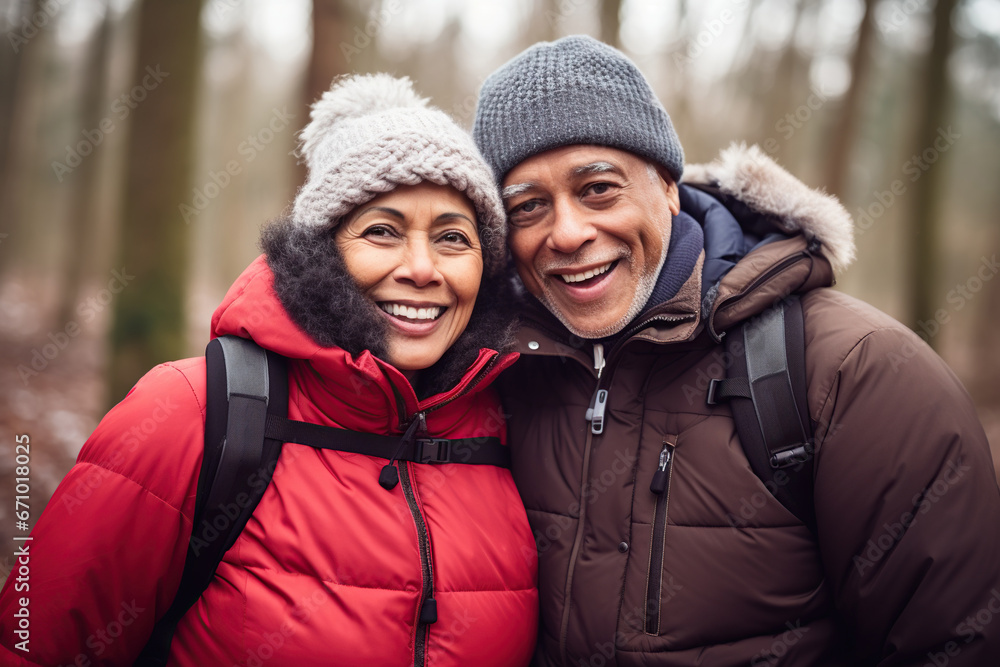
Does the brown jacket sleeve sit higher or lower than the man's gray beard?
lower

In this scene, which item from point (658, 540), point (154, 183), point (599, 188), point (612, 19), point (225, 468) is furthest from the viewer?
point (612, 19)

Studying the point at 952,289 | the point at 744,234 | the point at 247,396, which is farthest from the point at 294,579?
the point at 952,289

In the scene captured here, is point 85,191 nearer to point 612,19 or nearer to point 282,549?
point 612,19

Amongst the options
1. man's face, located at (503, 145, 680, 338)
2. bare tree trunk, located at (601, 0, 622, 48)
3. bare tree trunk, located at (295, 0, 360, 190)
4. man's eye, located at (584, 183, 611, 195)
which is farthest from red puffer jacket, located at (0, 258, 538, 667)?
bare tree trunk, located at (601, 0, 622, 48)

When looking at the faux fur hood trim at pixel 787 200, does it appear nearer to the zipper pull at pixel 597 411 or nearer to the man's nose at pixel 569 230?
the man's nose at pixel 569 230

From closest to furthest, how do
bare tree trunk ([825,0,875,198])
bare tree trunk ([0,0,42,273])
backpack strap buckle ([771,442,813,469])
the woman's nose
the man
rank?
the man
backpack strap buckle ([771,442,813,469])
the woman's nose
bare tree trunk ([825,0,875,198])
bare tree trunk ([0,0,42,273])

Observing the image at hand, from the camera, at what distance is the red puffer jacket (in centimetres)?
194

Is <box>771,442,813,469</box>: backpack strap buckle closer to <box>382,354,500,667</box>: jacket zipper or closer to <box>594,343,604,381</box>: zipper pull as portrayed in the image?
<box>594,343,604,381</box>: zipper pull

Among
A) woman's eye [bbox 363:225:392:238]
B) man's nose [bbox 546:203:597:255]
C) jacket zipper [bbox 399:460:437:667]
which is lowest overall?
jacket zipper [bbox 399:460:437:667]

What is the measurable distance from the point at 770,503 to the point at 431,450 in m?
1.20

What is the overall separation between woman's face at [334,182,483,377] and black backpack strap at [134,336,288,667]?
51cm

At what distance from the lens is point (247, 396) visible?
214 cm

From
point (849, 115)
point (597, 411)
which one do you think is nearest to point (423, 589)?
point (597, 411)

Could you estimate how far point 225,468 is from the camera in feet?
6.72
